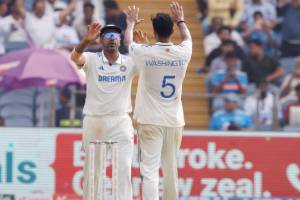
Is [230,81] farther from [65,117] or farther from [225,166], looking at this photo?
[225,166]

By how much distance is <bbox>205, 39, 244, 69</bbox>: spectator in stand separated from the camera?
908 inches

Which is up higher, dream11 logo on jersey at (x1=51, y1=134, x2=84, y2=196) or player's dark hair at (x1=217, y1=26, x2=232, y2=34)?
player's dark hair at (x1=217, y1=26, x2=232, y2=34)

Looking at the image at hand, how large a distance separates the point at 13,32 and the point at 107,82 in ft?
30.5

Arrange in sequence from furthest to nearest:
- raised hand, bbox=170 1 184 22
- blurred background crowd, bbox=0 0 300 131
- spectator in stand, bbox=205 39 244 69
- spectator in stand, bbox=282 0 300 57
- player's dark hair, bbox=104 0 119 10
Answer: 1. spectator in stand, bbox=282 0 300 57
2. player's dark hair, bbox=104 0 119 10
3. spectator in stand, bbox=205 39 244 69
4. blurred background crowd, bbox=0 0 300 131
5. raised hand, bbox=170 1 184 22

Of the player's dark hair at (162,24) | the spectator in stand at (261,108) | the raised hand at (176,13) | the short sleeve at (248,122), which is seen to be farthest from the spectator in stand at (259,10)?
the player's dark hair at (162,24)

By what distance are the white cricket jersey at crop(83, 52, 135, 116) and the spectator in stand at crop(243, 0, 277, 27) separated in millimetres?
10746

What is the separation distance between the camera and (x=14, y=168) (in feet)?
56.6

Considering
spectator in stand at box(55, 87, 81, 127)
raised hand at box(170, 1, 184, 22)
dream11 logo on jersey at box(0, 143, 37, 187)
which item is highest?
raised hand at box(170, 1, 184, 22)

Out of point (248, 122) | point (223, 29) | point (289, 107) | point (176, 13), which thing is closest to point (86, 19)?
point (223, 29)

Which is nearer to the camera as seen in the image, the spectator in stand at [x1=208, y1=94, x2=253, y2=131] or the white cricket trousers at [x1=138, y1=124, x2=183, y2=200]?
the white cricket trousers at [x1=138, y1=124, x2=183, y2=200]

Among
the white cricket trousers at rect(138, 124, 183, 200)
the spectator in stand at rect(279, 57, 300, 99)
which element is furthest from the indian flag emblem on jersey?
the spectator in stand at rect(279, 57, 300, 99)

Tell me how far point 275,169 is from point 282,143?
36 cm

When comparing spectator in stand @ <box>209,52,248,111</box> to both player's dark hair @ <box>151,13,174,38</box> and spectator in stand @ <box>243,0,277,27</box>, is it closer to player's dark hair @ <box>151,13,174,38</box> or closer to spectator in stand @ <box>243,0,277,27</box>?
spectator in stand @ <box>243,0,277,27</box>

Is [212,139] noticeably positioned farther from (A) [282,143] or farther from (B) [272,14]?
(B) [272,14]
